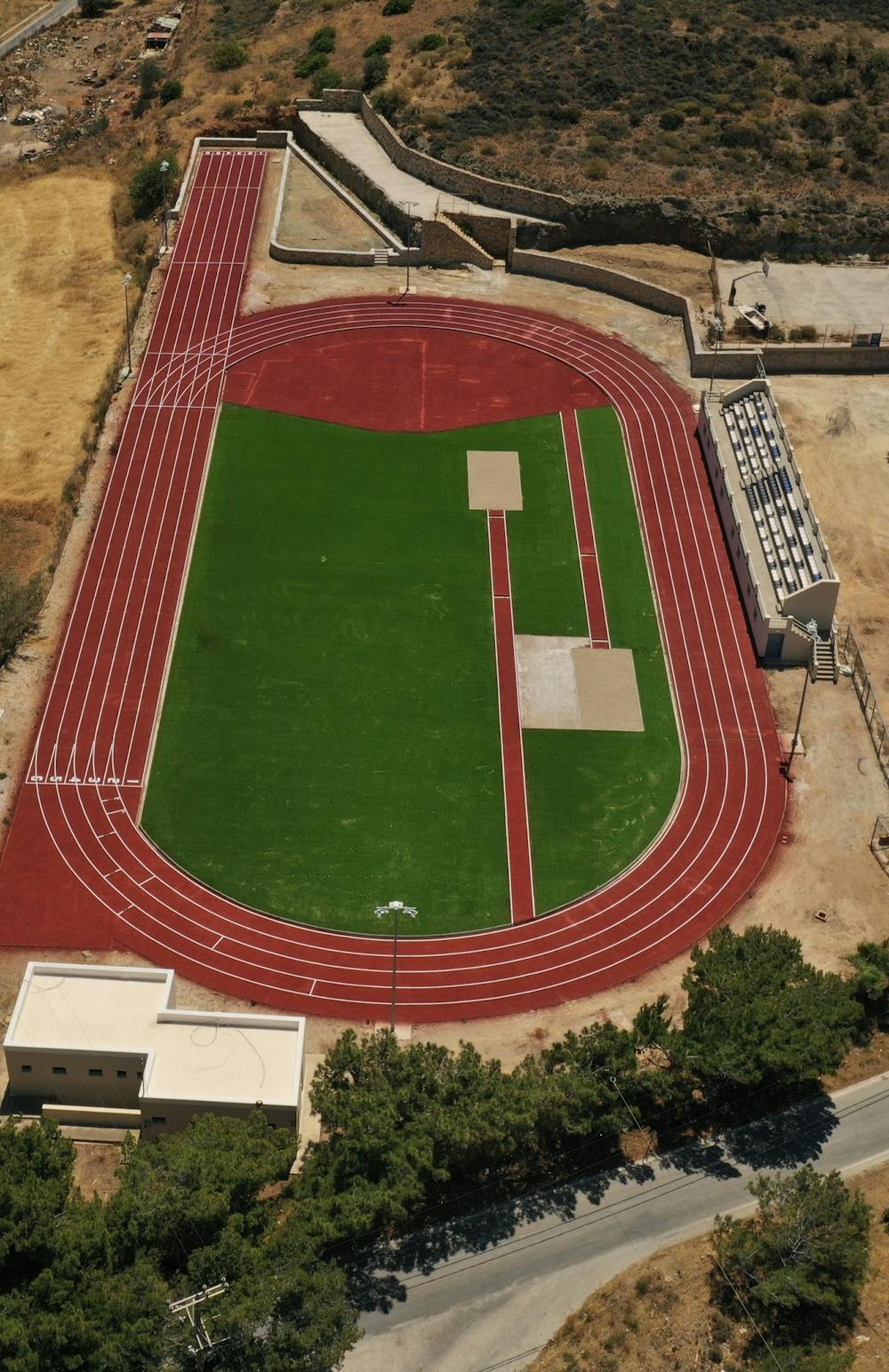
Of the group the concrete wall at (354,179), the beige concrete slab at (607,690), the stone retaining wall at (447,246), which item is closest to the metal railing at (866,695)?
the beige concrete slab at (607,690)

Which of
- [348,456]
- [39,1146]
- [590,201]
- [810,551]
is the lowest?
[39,1146]

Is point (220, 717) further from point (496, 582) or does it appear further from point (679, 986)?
point (679, 986)

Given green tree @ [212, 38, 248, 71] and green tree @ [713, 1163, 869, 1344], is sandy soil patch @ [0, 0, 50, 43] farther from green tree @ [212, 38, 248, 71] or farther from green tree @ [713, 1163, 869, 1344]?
green tree @ [713, 1163, 869, 1344]

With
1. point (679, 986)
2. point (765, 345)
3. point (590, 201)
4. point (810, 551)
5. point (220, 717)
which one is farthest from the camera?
point (590, 201)

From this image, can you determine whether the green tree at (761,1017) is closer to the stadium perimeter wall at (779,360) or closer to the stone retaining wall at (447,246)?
the stadium perimeter wall at (779,360)

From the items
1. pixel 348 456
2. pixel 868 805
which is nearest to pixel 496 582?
pixel 348 456

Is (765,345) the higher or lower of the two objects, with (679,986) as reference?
higher
